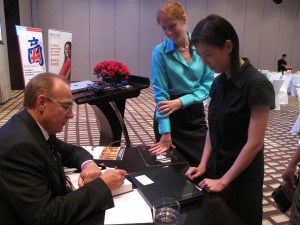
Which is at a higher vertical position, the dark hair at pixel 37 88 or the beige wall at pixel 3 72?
the dark hair at pixel 37 88

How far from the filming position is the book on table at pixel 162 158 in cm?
161

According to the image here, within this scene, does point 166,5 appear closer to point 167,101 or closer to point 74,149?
point 167,101

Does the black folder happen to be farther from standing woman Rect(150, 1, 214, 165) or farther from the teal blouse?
the teal blouse

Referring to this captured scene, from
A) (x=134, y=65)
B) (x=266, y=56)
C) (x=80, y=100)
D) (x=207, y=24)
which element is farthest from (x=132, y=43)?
(x=207, y=24)

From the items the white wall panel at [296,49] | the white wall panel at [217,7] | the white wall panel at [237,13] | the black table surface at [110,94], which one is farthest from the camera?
the white wall panel at [296,49]

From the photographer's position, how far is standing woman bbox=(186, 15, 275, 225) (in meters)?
1.18

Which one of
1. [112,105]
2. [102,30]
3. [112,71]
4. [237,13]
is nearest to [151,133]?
[112,71]

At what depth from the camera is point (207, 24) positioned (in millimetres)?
1196

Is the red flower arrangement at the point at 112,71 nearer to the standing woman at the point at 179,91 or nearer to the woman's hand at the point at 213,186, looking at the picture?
the standing woman at the point at 179,91

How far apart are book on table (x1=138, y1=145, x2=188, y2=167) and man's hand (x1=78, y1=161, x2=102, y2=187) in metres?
0.32

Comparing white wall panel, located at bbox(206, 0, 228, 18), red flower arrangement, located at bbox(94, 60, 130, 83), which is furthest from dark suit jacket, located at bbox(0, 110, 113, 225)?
white wall panel, located at bbox(206, 0, 228, 18)

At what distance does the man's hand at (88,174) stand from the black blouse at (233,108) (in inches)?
23.9

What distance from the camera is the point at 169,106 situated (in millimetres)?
1812

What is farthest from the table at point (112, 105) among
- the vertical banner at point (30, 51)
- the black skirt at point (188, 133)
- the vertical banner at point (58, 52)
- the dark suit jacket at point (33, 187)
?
the vertical banner at point (58, 52)
